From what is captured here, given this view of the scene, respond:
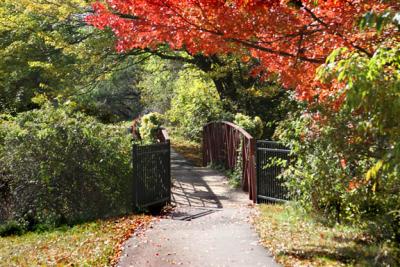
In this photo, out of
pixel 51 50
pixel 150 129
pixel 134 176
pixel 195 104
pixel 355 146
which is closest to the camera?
pixel 355 146

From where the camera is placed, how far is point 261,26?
24.5ft

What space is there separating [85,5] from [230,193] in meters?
8.10

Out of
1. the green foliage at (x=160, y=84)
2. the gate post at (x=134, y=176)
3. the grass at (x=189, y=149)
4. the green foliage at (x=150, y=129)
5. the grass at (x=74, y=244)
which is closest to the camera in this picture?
the grass at (x=74, y=244)

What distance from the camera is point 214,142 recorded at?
1702 centimetres

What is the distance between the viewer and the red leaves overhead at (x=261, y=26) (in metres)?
6.80

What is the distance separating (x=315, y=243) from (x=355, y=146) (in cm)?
199

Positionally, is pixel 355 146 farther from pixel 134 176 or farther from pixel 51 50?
pixel 51 50

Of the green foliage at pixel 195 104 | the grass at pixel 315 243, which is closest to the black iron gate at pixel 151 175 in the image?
the grass at pixel 315 243

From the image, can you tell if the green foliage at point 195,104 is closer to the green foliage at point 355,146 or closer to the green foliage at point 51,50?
the green foliage at point 51,50

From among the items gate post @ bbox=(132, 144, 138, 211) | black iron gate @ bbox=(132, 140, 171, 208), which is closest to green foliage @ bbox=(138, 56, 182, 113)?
black iron gate @ bbox=(132, 140, 171, 208)

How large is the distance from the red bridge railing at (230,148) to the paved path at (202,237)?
19.6 inches

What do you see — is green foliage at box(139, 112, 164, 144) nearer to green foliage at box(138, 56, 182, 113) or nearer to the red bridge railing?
the red bridge railing

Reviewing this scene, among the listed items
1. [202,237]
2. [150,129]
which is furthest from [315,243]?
[150,129]

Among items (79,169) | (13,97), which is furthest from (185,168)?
(13,97)
